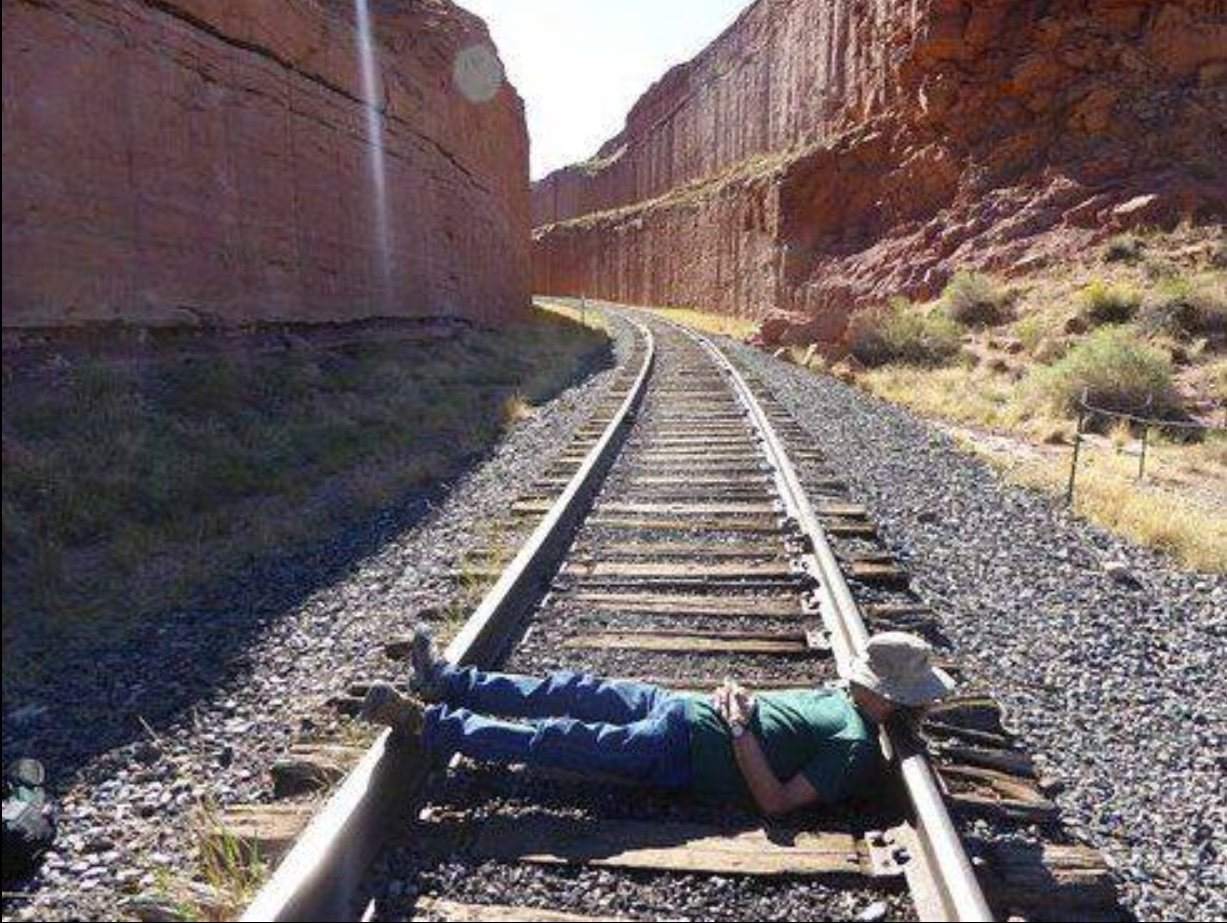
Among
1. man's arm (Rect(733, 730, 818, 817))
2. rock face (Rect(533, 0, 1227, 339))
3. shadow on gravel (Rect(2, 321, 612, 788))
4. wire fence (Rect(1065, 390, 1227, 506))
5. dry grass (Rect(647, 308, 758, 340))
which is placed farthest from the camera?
dry grass (Rect(647, 308, 758, 340))

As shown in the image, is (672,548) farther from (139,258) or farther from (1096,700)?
(139,258)

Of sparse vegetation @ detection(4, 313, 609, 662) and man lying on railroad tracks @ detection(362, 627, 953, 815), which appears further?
sparse vegetation @ detection(4, 313, 609, 662)

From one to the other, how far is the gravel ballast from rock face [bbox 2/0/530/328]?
3.78 meters

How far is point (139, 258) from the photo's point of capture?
31.3 ft

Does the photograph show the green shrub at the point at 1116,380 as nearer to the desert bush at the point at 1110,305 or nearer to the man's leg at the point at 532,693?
the desert bush at the point at 1110,305

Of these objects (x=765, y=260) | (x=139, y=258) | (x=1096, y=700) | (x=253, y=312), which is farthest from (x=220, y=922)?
A: (x=765, y=260)

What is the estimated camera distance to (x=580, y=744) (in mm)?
3590

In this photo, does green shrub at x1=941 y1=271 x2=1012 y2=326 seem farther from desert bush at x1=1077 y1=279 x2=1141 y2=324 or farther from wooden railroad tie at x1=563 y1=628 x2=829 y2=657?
wooden railroad tie at x1=563 y1=628 x2=829 y2=657

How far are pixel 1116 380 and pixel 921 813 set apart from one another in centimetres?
1385

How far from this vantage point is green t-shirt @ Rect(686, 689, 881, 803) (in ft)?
11.3

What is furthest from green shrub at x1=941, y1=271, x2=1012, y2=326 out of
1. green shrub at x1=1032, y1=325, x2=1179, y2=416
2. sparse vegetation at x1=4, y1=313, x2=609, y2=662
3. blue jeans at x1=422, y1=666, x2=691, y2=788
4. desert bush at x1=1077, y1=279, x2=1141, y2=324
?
blue jeans at x1=422, y1=666, x2=691, y2=788

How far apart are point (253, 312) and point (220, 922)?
1001cm

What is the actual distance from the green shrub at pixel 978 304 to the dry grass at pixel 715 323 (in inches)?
392

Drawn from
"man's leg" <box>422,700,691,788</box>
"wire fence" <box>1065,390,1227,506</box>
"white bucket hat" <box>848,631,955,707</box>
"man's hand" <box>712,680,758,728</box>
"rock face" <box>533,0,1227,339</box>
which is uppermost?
"rock face" <box>533,0,1227,339</box>
